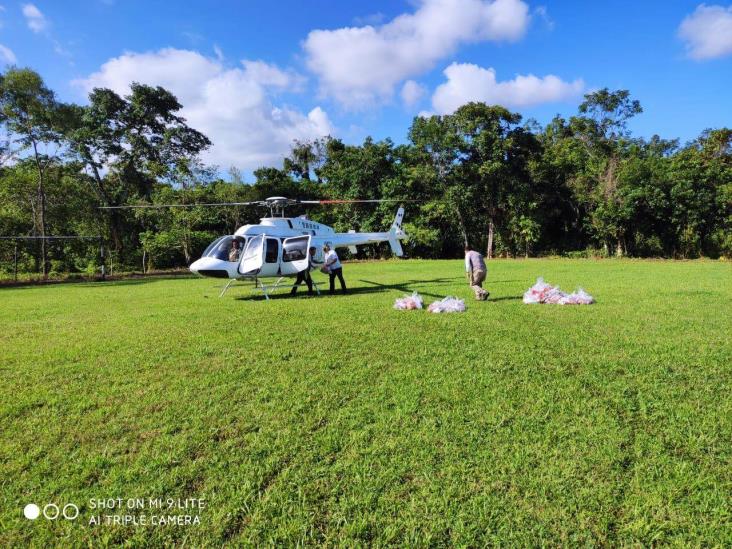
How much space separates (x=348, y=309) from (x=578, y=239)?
97.3 ft

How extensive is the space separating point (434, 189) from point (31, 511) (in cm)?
3116

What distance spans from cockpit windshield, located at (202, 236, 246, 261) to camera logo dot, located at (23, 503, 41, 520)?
8.19m

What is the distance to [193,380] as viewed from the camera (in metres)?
4.43

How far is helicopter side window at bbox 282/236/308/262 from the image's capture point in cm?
1117

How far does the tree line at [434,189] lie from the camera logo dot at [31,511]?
22.4 m

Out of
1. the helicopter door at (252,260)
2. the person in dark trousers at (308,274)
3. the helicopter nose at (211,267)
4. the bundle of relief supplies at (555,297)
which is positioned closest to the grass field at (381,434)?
the bundle of relief supplies at (555,297)

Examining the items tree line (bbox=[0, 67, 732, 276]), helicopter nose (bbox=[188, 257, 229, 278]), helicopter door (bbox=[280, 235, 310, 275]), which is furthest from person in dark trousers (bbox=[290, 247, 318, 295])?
tree line (bbox=[0, 67, 732, 276])

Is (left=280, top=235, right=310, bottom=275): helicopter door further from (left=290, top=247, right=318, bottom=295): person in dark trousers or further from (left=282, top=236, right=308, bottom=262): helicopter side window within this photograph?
(left=290, top=247, right=318, bottom=295): person in dark trousers

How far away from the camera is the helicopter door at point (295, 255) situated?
438 inches

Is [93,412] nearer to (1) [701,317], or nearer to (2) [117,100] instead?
(1) [701,317]

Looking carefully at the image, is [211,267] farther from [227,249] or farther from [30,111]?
[30,111]

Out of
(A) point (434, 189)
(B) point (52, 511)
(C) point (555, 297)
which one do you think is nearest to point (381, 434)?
(B) point (52, 511)

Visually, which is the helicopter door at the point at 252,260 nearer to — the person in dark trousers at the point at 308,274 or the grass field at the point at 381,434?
the person in dark trousers at the point at 308,274

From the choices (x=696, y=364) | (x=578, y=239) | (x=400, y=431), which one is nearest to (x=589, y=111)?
(x=578, y=239)
